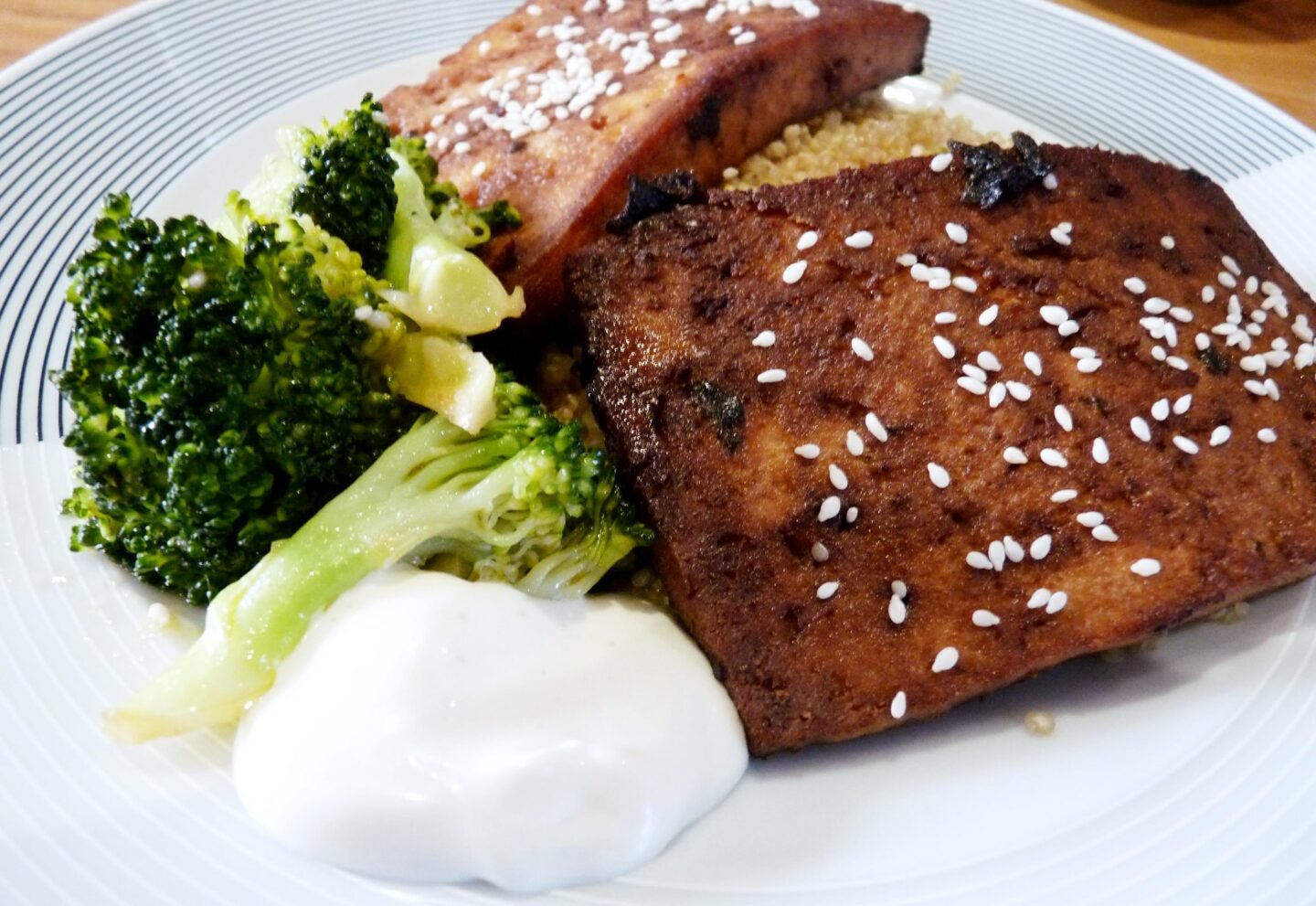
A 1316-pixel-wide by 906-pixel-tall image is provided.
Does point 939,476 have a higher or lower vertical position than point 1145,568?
higher

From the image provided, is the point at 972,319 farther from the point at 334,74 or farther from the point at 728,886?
the point at 334,74

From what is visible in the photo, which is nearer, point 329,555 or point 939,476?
point 329,555

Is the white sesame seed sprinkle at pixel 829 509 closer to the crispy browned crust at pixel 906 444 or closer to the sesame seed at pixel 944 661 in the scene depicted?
the crispy browned crust at pixel 906 444

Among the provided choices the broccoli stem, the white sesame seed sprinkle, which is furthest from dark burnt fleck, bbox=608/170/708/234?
the white sesame seed sprinkle

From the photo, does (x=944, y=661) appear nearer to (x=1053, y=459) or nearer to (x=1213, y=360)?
(x=1053, y=459)

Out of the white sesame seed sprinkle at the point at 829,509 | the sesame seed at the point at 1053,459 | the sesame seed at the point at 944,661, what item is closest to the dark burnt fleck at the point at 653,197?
the white sesame seed sprinkle at the point at 829,509

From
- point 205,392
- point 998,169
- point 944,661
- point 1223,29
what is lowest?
point 1223,29

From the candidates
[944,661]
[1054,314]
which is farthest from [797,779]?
[1054,314]

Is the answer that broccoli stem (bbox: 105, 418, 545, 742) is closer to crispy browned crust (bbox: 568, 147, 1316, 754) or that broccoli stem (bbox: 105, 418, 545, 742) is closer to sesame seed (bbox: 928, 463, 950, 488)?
crispy browned crust (bbox: 568, 147, 1316, 754)
